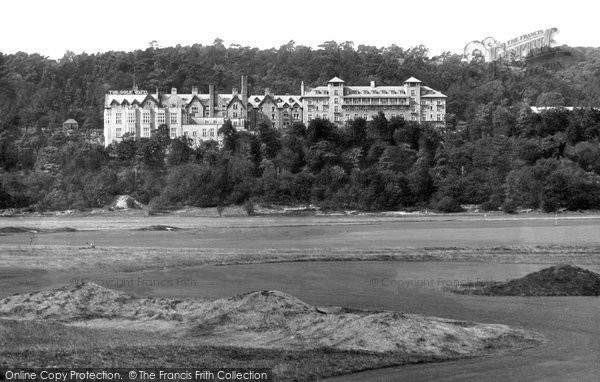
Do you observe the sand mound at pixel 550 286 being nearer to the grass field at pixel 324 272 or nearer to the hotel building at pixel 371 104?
the grass field at pixel 324 272

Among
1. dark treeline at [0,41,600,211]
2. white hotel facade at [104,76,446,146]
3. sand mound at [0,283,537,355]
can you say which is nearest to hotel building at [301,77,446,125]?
white hotel facade at [104,76,446,146]

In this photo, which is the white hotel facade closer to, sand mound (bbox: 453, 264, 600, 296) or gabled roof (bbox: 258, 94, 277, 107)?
gabled roof (bbox: 258, 94, 277, 107)

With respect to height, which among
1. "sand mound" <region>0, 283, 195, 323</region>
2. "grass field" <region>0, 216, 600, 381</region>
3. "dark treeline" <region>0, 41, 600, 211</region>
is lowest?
"grass field" <region>0, 216, 600, 381</region>

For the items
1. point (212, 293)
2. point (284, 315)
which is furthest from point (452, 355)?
point (212, 293)

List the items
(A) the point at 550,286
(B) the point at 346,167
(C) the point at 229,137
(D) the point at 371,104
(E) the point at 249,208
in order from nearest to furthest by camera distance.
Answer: (A) the point at 550,286
(E) the point at 249,208
(B) the point at 346,167
(C) the point at 229,137
(D) the point at 371,104

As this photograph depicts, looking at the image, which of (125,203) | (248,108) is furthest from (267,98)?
(125,203)

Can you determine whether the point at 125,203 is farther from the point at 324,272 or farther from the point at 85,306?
the point at 85,306

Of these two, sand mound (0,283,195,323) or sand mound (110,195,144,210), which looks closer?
sand mound (0,283,195,323)
